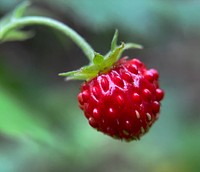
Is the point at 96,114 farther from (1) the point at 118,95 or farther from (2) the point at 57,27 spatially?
(2) the point at 57,27

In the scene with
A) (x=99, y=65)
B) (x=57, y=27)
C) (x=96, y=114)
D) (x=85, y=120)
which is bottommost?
(x=96, y=114)

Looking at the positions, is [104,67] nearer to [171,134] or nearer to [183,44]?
[171,134]

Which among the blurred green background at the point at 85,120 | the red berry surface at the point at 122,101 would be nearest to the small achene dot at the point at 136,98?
the red berry surface at the point at 122,101

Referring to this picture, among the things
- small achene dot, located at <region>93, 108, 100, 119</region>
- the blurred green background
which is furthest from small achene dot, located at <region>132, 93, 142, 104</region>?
the blurred green background

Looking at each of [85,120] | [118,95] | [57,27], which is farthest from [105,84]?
[85,120]

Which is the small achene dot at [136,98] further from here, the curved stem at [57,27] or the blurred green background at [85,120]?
the blurred green background at [85,120]

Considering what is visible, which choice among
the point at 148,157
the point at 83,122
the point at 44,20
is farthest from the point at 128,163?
the point at 44,20
